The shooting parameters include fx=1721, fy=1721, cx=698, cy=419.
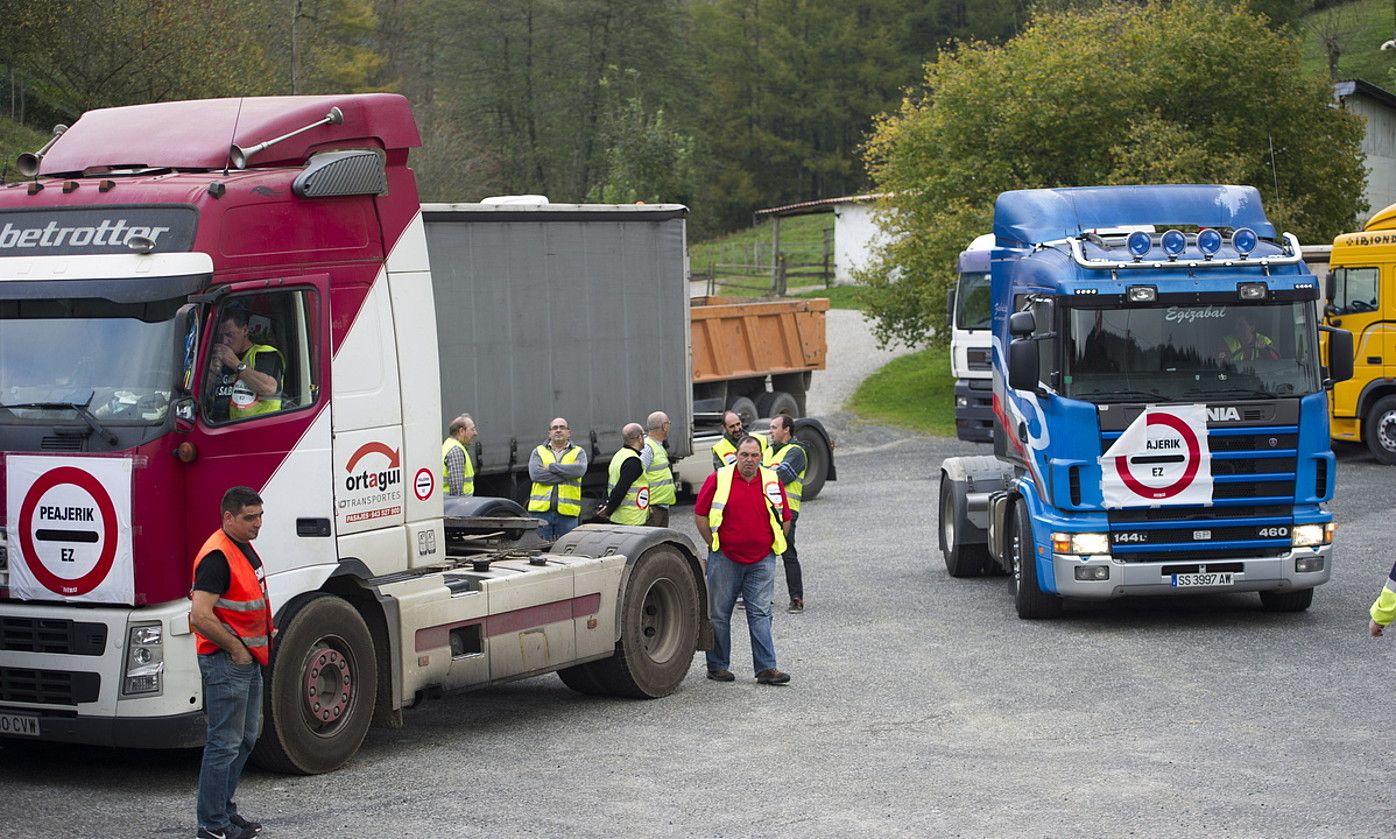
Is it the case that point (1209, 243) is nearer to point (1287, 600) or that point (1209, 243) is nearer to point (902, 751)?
point (1287, 600)

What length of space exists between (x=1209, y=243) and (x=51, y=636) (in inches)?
366

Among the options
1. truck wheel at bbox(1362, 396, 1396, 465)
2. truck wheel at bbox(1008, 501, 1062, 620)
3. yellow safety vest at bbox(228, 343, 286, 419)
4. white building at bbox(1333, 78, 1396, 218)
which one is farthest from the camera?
white building at bbox(1333, 78, 1396, 218)

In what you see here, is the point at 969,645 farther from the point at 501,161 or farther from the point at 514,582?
the point at 501,161

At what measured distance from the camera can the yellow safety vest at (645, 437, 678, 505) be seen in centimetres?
1533

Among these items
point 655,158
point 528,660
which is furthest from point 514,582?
point 655,158

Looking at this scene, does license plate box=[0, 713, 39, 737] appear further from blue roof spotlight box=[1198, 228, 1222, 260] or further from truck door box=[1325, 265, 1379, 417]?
truck door box=[1325, 265, 1379, 417]

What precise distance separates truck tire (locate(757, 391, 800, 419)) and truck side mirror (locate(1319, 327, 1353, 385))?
14.0 m

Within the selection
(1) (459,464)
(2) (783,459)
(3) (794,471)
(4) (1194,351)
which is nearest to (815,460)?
(2) (783,459)

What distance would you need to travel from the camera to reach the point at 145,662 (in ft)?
27.7

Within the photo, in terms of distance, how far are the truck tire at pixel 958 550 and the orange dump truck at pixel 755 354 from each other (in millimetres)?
7427

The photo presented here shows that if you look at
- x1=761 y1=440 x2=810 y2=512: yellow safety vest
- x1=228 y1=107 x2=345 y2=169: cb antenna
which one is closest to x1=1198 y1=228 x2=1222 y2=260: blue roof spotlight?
x1=761 y1=440 x2=810 y2=512: yellow safety vest

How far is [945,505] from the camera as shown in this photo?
17312 mm

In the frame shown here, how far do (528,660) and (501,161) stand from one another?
56284 mm

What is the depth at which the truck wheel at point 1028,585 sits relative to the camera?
1423 centimetres
